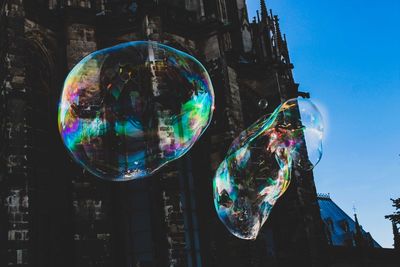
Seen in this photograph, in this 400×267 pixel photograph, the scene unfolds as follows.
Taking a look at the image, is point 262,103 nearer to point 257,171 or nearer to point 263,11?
point 263,11

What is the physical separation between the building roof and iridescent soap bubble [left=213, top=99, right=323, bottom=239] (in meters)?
25.8

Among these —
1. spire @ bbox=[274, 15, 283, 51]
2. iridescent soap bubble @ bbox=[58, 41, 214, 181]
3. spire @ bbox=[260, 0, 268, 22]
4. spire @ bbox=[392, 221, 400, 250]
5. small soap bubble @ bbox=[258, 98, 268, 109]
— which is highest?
spire @ bbox=[260, 0, 268, 22]

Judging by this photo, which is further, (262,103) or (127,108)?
(262,103)

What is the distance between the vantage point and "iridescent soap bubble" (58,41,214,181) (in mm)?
6746

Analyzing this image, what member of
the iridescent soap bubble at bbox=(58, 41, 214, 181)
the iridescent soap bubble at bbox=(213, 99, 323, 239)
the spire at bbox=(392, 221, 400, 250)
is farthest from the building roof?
the iridescent soap bubble at bbox=(58, 41, 214, 181)

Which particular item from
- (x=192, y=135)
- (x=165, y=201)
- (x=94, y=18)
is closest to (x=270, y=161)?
(x=192, y=135)

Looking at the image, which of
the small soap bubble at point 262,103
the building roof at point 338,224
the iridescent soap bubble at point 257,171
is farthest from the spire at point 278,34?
the building roof at point 338,224

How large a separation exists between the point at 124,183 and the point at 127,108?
7.33 m

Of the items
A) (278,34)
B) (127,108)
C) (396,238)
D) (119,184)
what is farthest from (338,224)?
(127,108)

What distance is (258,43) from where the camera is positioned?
64.3 feet

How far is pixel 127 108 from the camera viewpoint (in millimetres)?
6750

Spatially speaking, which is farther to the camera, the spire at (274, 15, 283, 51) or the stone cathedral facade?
the spire at (274, 15, 283, 51)

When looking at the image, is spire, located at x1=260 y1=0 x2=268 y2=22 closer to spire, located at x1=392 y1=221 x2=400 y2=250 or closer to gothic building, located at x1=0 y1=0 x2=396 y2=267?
gothic building, located at x1=0 y1=0 x2=396 y2=267

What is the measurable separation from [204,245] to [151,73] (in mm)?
8251
